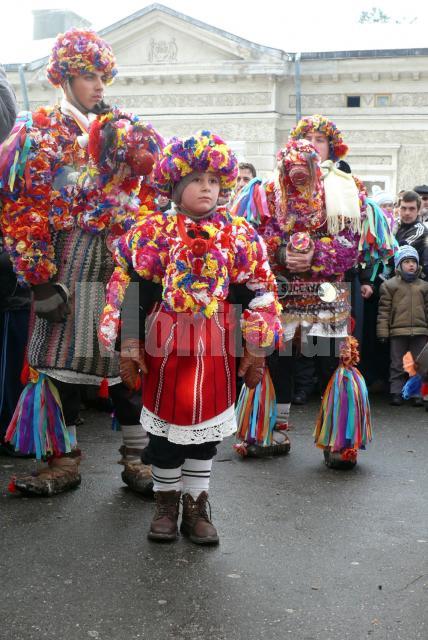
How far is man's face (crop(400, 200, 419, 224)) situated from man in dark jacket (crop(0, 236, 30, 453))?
4022 mm

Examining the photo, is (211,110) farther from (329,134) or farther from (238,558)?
(238,558)

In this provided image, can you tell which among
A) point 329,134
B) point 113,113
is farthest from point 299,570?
point 329,134

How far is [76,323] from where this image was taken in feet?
14.0

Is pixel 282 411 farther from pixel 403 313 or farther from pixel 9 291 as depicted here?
pixel 403 313

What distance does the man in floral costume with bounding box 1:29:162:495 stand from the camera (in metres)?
4.13

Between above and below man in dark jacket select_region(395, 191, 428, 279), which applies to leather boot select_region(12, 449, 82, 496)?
below

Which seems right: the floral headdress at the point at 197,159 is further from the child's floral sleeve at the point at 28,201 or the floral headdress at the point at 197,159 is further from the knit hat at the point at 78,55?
the knit hat at the point at 78,55

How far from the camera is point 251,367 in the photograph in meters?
3.79

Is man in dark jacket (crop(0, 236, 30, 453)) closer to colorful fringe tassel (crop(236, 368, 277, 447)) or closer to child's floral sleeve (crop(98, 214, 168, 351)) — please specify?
colorful fringe tassel (crop(236, 368, 277, 447))

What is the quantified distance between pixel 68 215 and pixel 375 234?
1858mm

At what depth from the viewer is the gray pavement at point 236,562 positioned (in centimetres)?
295

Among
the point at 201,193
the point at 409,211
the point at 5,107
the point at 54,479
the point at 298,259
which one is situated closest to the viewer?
the point at 5,107

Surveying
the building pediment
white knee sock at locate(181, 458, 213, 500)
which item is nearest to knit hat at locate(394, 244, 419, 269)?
white knee sock at locate(181, 458, 213, 500)

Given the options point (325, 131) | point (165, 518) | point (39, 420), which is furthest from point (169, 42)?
point (165, 518)
